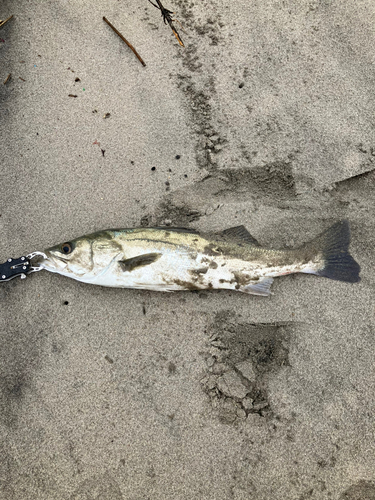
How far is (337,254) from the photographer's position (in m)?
3.39

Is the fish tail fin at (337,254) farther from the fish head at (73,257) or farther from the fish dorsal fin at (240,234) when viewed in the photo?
the fish head at (73,257)

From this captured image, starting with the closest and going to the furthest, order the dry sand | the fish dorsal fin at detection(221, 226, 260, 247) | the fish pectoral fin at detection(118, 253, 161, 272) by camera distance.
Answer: the dry sand < the fish pectoral fin at detection(118, 253, 161, 272) < the fish dorsal fin at detection(221, 226, 260, 247)

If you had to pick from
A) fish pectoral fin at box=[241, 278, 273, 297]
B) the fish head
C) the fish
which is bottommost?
fish pectoral fin at box=[241, 278, 273, 297]

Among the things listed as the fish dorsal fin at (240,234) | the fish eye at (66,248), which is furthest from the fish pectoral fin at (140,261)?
the fish dorsal fin at (240,234)

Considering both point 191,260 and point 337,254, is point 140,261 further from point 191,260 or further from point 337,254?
point 337,254

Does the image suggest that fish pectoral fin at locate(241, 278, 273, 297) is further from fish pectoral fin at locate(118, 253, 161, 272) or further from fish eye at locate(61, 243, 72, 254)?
fish eye at locate(61, 243, 72, 254)

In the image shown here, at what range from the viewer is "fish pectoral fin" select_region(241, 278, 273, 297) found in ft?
11.2

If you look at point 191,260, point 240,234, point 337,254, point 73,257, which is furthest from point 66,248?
point 337,254

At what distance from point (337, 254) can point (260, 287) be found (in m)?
0.85

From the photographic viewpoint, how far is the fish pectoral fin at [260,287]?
3404 millimetres

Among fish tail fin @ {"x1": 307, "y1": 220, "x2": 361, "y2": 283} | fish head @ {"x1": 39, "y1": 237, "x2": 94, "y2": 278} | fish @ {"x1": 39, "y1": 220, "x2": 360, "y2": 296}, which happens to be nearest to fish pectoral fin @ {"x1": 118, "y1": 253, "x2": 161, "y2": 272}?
fish @ {"x1": 39, "y1": 220, "x2": 360, "y2": 296}

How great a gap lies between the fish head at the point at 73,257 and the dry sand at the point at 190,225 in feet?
1.00

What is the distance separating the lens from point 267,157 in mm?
3938

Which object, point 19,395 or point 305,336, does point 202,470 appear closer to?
point 305,336
